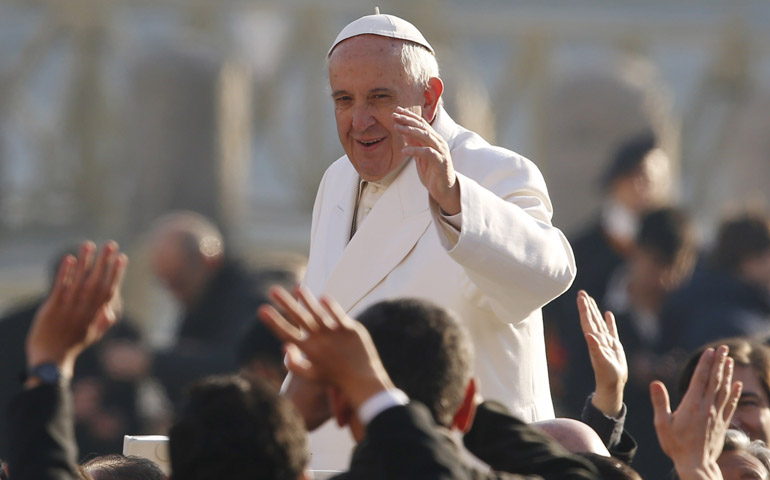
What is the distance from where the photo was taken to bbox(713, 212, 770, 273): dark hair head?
819cm

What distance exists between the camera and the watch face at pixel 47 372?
3.59m

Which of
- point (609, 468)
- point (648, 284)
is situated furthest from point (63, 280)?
point (648, 284)

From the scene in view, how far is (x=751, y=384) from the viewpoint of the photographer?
18.3ft

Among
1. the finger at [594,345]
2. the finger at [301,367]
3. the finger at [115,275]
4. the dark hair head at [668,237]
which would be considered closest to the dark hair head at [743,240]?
the dark hair head at [668,237]

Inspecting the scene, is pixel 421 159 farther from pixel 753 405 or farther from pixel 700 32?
pixel 700 32

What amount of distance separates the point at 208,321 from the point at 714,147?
25.4 feet

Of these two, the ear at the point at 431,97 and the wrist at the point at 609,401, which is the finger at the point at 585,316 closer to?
the wrist at the point at 609,401

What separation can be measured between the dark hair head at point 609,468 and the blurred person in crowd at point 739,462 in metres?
0.73

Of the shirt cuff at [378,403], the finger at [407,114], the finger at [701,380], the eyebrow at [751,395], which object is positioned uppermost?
the finger at [407,114]

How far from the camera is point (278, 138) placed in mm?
16688

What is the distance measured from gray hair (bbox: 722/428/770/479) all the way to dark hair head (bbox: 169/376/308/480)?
1.76 metres

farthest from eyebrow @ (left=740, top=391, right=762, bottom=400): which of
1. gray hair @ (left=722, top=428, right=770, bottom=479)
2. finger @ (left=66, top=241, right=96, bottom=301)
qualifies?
finger @ (left=66, top=241, right=96, bottom=301)

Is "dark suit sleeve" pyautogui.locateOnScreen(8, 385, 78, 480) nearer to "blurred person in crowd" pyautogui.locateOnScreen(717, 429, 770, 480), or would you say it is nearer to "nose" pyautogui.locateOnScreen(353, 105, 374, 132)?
"nose" pyautogui.locateOnScreen(353, 105, 374, 132)

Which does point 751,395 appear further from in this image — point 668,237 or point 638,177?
point 638,177
